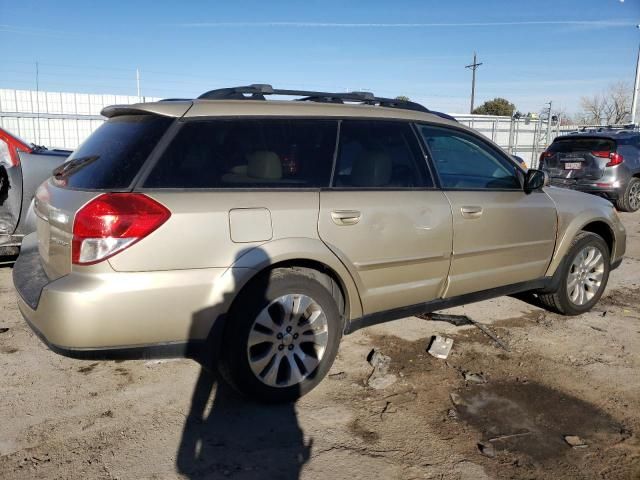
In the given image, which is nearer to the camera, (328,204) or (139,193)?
(139,193)

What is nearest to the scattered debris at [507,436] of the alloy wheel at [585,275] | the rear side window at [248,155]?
the rear side window at [248,155]

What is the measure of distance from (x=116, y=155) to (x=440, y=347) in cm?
258

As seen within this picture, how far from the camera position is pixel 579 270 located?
15.6 feet

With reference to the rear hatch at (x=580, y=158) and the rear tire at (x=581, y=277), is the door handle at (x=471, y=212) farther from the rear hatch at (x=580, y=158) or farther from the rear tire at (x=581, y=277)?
the rear hatch at (x=580, y=158)

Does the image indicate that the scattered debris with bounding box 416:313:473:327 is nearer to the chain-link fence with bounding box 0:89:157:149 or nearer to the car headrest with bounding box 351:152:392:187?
the car headrest with bounding box 351:152:392:187

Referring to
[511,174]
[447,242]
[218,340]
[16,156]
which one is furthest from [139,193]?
[16,156]

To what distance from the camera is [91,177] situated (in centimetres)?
294

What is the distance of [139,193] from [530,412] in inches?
98.2

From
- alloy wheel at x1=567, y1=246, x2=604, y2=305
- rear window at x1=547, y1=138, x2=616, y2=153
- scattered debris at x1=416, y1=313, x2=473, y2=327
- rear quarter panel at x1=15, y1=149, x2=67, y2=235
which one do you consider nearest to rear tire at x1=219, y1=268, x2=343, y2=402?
scattered debris at x1=416, y1=313, x2=473, y2=327

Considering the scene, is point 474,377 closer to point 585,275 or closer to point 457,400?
point 457,400

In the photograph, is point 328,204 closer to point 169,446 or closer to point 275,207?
point 275,207

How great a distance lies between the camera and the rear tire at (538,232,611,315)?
464 cm

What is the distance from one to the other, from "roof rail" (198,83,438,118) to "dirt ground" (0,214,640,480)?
1788 millimetres

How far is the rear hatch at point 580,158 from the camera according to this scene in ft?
35.4
